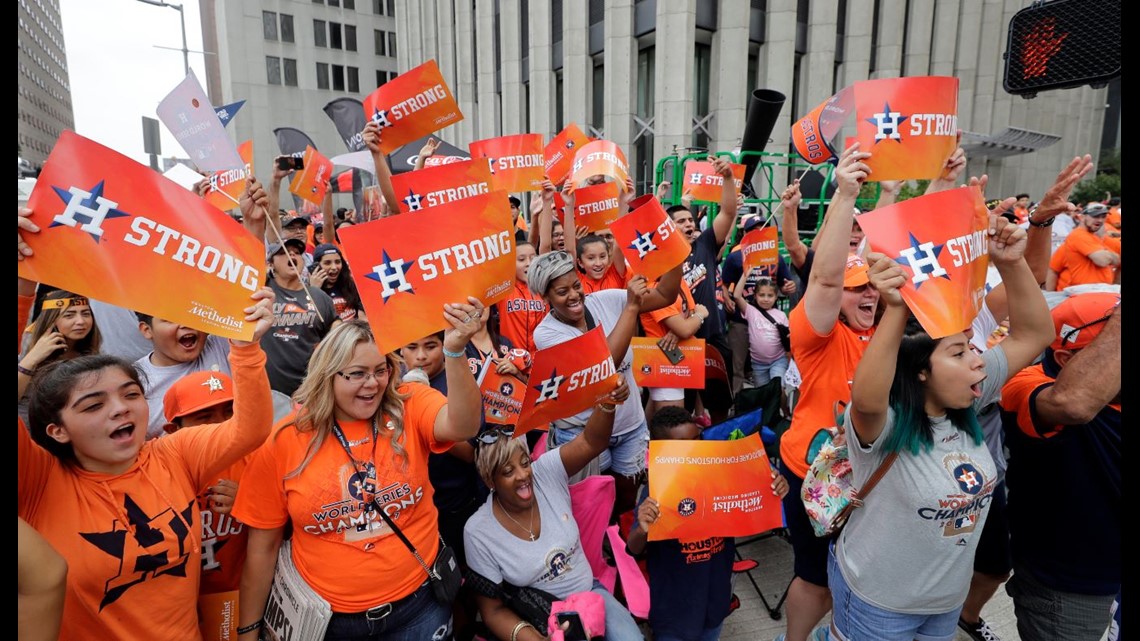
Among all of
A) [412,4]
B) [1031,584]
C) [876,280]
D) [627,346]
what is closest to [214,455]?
[627,346]

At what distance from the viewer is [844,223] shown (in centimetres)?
240

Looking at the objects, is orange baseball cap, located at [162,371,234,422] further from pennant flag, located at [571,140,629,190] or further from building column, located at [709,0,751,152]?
building column, located at [709,0,751,152]

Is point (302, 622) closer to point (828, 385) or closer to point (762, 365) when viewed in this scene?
point (828, 385)

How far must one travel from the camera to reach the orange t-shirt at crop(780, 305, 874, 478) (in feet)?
9.09

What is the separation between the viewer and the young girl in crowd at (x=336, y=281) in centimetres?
586

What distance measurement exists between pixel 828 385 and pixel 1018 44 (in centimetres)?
215

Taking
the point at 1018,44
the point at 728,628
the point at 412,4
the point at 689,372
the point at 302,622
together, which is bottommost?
the point at 728,628

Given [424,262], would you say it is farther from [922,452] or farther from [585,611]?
[922,452]

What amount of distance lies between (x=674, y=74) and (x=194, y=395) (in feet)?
59.3

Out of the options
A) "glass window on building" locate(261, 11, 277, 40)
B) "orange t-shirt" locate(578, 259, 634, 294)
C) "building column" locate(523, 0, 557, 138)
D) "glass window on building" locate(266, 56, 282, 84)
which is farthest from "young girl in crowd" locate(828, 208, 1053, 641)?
"glass window on building" locate(261, 11, 277, 40)

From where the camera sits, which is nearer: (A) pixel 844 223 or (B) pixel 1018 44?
(A) pixel 844 223

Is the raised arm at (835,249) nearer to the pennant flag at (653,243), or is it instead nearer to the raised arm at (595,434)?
the raised arm at (595,434)

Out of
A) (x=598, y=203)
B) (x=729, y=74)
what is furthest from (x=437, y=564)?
(x=729, y=74)

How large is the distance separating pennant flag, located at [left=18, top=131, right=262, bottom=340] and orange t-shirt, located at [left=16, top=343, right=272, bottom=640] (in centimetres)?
23
